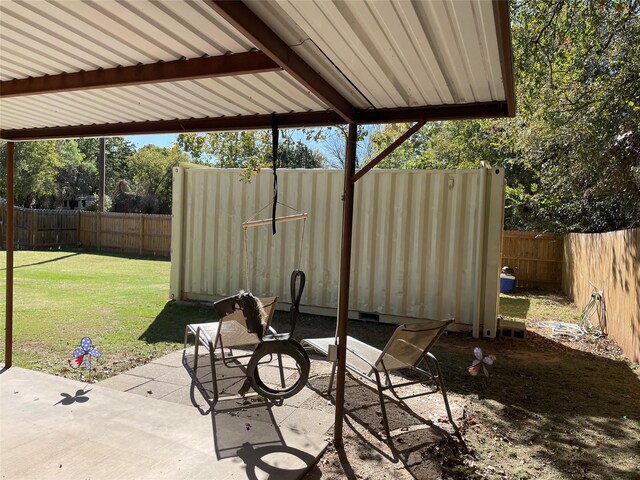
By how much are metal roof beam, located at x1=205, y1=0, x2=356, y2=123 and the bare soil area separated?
2.27m

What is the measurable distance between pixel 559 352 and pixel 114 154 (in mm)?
37349

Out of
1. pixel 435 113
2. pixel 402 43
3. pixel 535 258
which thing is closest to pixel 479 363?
pixel 435 113

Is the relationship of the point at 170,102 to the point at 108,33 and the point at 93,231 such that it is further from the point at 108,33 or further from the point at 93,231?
the point at 93,231

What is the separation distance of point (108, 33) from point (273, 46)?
35.2 inches

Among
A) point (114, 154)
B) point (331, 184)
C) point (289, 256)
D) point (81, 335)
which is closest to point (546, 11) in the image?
point (331, 184)

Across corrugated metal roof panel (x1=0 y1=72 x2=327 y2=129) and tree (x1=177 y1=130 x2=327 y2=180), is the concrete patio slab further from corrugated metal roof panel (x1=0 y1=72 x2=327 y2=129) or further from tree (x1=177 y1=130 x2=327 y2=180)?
tree (x1=177 y1=130 x2=327 y2=180)

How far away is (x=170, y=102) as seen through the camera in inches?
131

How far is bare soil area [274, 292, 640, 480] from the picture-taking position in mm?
2877

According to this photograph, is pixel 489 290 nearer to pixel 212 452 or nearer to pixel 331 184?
pixel 331 184


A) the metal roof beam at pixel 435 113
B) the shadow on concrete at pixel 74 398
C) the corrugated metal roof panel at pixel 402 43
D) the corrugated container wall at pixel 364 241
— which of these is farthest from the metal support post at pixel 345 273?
the corrugated container wall at pixel 364 241

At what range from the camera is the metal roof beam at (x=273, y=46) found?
1.70m

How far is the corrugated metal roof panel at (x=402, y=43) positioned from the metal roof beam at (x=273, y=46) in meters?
0.04

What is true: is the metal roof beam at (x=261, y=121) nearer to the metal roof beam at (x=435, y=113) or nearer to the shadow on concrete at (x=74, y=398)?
the metal roof beam at (x=435, y=113)

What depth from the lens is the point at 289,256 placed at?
24.6 ft
